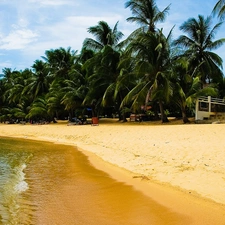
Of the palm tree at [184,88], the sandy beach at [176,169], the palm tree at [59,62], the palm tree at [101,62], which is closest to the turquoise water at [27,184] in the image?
the sandy beach at [176,169]

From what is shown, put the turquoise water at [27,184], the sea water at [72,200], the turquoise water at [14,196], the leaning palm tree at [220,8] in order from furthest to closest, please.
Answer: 1. the leaning palm tree at [220,8]
2. the turquoise water at [27,184]
3. the turquoise water at [14,196]
4. the sea water at [72,200]

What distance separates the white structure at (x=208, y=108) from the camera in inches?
822

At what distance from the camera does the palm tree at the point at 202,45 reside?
85.5 feet

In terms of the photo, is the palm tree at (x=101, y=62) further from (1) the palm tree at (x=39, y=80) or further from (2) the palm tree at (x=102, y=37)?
(1) the palm tree at (x=39, y=80)

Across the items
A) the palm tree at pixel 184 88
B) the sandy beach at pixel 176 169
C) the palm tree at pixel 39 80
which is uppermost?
the palm tree at pixel 39 80

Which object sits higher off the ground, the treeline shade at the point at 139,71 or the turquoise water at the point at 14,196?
the treeline shade at the point at 139,71

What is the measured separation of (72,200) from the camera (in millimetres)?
5727

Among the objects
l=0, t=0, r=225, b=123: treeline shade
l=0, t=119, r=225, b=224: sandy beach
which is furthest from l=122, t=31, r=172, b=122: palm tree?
l=0, t=119, r=225, b=224: sandy beach

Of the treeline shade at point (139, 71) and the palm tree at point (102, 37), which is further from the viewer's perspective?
the palm tree at point (102, 37)

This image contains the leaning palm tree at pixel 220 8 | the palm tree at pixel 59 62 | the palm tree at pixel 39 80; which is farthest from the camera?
the palm tree at pixel 39 80

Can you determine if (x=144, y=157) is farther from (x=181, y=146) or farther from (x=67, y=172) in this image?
(x=67, y=172)

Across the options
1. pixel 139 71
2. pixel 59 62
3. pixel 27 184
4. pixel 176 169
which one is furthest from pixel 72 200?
pixel 59 62

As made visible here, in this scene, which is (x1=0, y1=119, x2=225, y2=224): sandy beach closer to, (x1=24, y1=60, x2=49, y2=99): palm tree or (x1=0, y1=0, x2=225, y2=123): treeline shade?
(x1=0, y1=0, x2=225, y2=123): treeline shade

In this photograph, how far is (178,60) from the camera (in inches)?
822
